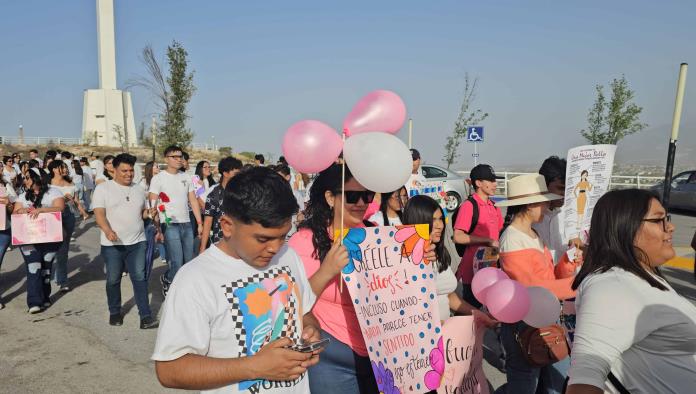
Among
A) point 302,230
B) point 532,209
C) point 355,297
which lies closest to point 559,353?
point 532,209

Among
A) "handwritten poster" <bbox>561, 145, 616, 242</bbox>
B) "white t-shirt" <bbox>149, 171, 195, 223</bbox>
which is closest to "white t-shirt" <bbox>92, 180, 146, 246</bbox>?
"white t-shirt" <bbox>149, 171, 195, 223</bbox>

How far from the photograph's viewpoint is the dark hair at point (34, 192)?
6.99 metres

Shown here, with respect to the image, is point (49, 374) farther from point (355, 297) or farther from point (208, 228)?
point (355, 297)

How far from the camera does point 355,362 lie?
2.77 m

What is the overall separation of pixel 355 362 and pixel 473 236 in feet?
8.33

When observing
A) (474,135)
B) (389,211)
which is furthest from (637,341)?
(474,135)

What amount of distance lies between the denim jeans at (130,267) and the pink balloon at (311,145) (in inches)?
161

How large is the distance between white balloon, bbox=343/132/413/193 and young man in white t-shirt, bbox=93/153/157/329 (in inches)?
167

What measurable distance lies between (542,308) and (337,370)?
1248 mm

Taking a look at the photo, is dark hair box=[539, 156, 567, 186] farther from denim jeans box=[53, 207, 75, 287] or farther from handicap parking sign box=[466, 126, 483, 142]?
handicap parking sign box=[466, 126, 483, 142]

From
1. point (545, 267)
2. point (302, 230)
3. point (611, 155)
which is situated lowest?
point (545, 267)

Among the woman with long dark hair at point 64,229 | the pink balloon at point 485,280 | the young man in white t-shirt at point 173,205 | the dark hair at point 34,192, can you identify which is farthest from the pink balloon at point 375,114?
the woman with long dark hair at point 64,229

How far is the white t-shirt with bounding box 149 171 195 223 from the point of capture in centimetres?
726

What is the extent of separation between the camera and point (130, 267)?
6.18 meters
